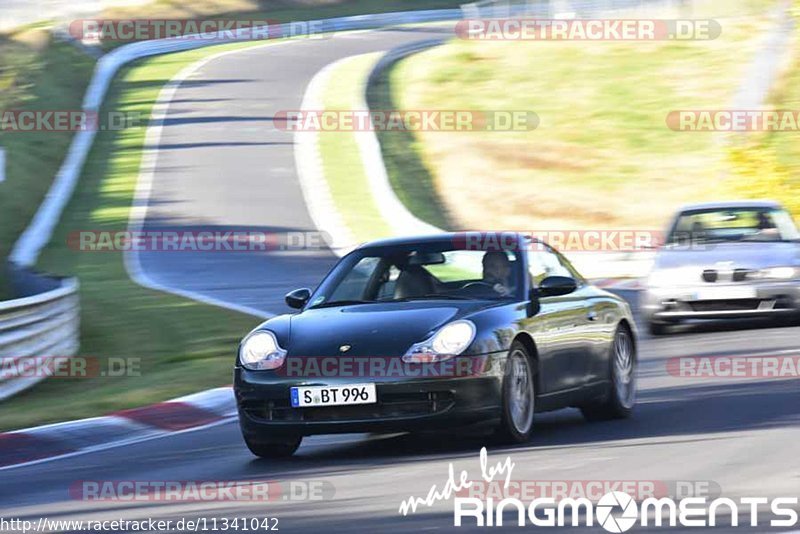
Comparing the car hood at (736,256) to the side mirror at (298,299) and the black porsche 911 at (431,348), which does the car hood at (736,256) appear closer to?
the black porsche 911 at (431,348)

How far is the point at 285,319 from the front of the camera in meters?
9.75

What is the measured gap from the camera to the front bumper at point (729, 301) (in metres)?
16.4

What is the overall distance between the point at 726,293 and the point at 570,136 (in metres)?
23.7

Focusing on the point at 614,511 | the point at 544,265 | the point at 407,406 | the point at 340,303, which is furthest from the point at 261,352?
the point at 614,511

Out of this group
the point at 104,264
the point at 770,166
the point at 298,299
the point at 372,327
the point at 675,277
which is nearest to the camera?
the point at 372,327

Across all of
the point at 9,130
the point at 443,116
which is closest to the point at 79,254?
the point at 9,130

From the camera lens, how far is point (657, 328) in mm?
17109

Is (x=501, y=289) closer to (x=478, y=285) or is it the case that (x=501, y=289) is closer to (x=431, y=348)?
(x=478, y=285)

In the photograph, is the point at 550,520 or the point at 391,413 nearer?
the point at 550,520

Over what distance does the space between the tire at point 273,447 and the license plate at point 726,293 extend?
25.7 feet

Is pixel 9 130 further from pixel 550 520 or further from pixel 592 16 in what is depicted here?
pixel 550 520

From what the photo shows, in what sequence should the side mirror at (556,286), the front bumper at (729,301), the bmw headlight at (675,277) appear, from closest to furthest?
1. the side mirror at (556,286)
2. the front bumper at (729,301)
3. the bmw headlight at (675,277)

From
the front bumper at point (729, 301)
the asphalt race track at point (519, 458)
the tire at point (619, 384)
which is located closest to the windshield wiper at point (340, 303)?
the asphalt race track at point (519, 458)

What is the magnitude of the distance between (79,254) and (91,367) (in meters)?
11.6
